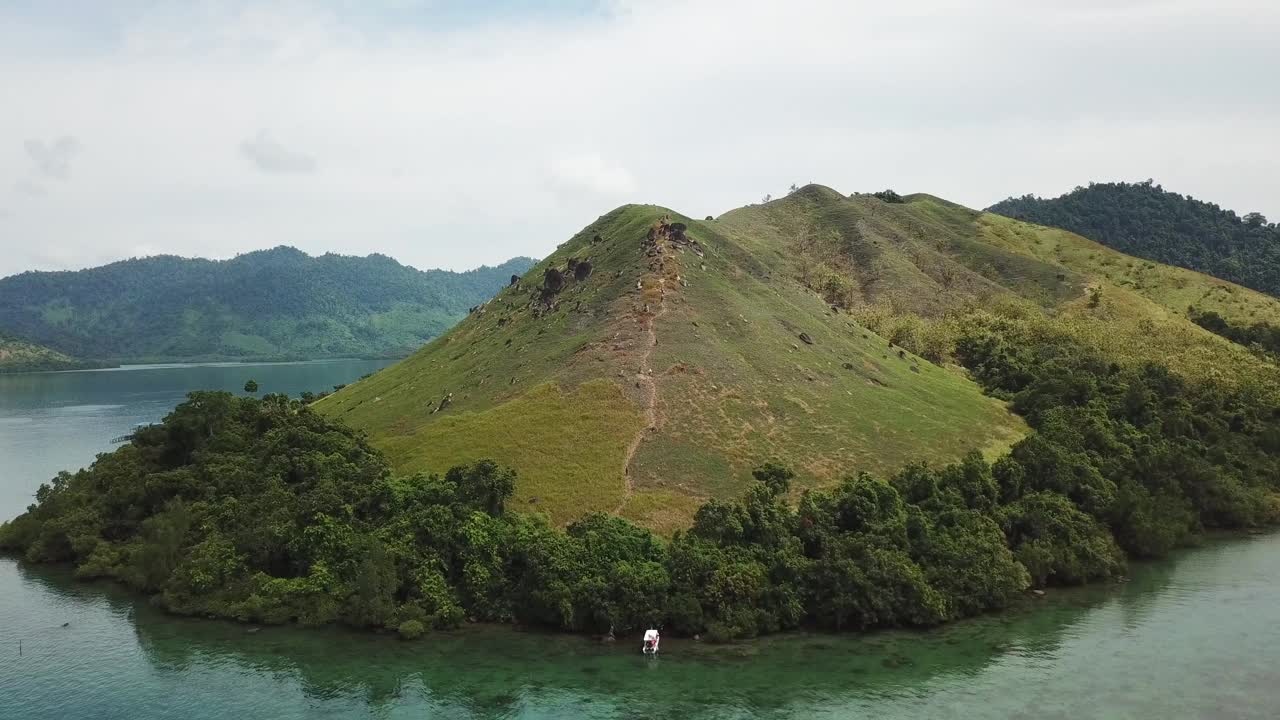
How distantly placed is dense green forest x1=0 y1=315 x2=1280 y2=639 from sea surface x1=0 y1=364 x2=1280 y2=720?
2.59 m

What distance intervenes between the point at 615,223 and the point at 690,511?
84.4m

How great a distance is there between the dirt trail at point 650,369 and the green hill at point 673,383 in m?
0.25

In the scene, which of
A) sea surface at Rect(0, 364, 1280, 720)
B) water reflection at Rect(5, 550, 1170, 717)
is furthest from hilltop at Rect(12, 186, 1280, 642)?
sea surface at Rect(0, 364, 1280, 720)

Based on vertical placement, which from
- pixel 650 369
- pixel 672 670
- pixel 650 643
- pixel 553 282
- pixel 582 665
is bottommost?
pixel 582 665

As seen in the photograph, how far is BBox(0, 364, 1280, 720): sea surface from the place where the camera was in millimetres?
54750

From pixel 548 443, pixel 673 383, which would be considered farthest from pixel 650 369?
pixel 548 443

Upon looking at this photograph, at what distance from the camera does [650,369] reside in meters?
103

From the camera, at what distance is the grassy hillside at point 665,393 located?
288 ft

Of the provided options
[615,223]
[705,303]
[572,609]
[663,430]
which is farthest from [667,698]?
[615,223]

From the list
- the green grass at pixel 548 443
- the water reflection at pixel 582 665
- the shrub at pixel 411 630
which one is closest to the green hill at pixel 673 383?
the green grass at pixel 548 443

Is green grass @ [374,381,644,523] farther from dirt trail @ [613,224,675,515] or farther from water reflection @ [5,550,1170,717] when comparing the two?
water reflection @ [5,550,1170,717]

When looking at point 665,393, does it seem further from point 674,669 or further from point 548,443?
point 674,669

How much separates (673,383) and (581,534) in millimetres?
32051

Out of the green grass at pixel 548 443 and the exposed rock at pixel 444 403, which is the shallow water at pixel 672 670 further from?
the exposed rock at pixel 444 403
